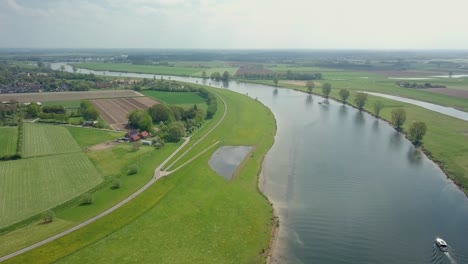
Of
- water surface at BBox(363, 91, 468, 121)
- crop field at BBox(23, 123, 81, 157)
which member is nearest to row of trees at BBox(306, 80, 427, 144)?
water surface at BBox(363, 91, 468, 121)

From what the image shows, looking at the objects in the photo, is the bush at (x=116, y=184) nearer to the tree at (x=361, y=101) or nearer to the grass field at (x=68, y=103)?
the grass field at (x=68, y=103)

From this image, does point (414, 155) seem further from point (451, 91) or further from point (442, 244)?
point (451, 91)

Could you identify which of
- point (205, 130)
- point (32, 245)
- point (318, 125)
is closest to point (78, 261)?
point (32, 245)

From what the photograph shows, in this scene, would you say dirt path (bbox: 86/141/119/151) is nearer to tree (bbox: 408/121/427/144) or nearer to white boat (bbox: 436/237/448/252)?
white boat (bbox: 436/237/448/252)

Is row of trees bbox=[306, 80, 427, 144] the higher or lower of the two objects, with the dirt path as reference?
higher

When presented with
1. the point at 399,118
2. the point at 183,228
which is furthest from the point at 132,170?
the point at 399,118

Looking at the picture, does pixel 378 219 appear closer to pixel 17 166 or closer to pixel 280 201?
pixel 280 201
